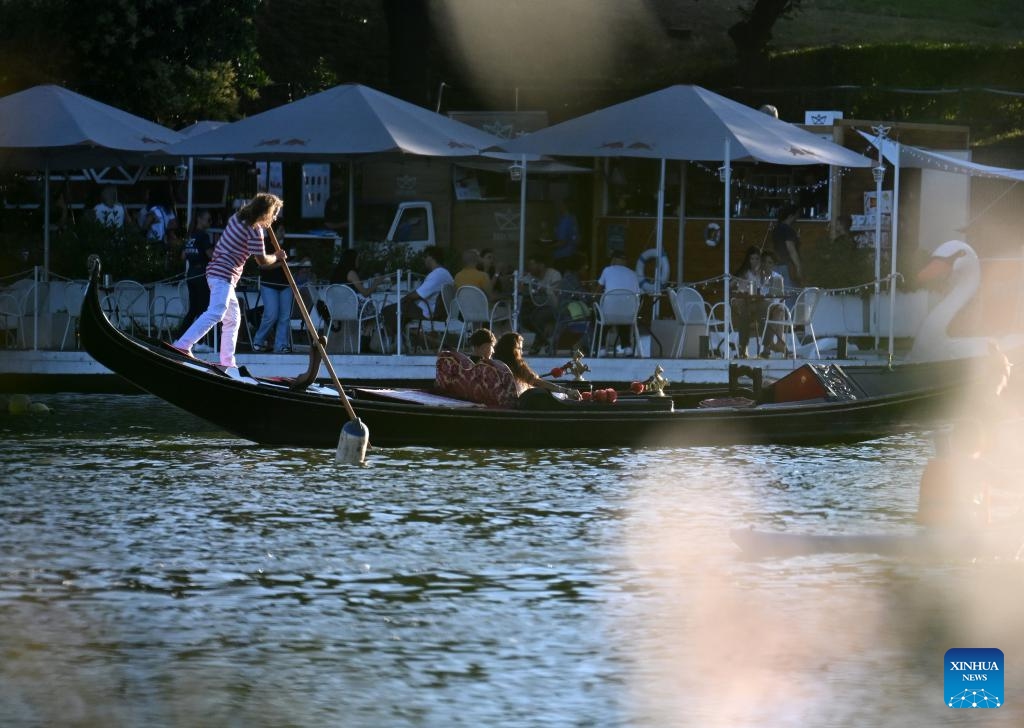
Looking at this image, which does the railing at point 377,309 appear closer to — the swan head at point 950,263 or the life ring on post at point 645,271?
the life ring on post at point 645,271

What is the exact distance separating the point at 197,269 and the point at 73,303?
4.39 ft

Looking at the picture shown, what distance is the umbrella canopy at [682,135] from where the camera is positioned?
19406mm

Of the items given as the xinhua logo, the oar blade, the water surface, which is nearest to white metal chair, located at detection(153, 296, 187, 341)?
the water surface

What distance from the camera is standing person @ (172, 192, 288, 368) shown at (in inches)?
629

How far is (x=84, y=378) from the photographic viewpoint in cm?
1978

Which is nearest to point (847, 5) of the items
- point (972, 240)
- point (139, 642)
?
point (972, 240)

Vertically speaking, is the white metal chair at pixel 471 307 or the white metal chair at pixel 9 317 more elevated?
the white metal chair at pixel 471 307

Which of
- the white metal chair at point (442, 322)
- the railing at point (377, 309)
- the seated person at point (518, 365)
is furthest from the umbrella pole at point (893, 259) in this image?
the seated person at point (518, 365)

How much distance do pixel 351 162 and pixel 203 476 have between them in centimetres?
872

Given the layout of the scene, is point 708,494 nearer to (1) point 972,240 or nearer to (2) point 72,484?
(2) point 72,484

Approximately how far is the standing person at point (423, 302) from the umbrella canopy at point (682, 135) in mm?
1470

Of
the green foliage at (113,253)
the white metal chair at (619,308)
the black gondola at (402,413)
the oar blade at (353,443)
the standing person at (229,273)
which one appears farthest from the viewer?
the green foliage at (113,253)

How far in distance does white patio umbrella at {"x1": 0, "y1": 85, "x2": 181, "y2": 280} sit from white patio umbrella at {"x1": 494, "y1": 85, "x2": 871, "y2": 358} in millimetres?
4585

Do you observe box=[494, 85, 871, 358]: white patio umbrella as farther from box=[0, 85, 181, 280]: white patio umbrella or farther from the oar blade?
the oar blade
